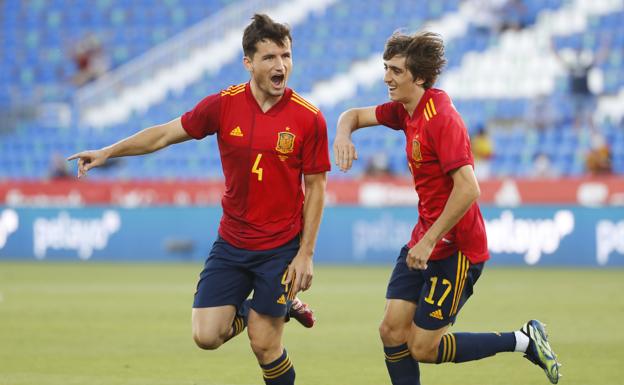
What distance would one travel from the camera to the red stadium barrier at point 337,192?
18.3 m

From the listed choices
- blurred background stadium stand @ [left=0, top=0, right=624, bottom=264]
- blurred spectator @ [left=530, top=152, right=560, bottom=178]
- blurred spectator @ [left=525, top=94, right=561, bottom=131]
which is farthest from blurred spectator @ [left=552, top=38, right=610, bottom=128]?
blurred spectator @ [left=530, top=152, right=560, bottom=178]

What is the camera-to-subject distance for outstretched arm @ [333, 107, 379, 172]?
6.75 metres

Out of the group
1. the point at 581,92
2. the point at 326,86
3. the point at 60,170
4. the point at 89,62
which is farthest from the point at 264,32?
the point at 89,62

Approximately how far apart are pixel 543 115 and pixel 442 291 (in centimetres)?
1656

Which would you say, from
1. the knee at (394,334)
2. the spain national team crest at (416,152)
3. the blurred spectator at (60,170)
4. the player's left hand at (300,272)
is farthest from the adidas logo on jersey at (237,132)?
the blurred spectator at (60,170)

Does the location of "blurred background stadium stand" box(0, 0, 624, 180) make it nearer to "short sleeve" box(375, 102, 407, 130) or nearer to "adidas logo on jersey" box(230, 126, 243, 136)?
"short sleeve" box(375, 102, 407, 130)

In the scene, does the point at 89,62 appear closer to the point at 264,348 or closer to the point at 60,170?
the point at 60,170

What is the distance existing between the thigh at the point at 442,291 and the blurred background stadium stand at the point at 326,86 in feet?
38.1

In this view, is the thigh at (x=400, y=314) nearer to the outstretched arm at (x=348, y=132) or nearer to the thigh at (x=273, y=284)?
the thigh at (x=273, y=284)

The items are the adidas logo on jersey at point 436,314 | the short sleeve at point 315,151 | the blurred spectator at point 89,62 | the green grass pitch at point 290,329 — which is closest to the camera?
the adidas logo on jersey at point 436,314

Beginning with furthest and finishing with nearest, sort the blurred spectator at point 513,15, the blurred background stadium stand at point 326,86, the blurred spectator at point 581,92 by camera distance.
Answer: the blurred spectator at point 513,15 → the blurred spectator at point 581,92 → the blurred background stadium stand at point 326,86

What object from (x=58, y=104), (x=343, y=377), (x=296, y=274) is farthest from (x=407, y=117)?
(x=58, y=104)

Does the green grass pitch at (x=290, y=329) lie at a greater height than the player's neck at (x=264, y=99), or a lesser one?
lesser

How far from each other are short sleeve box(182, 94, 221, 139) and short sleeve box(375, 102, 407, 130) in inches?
41.8
